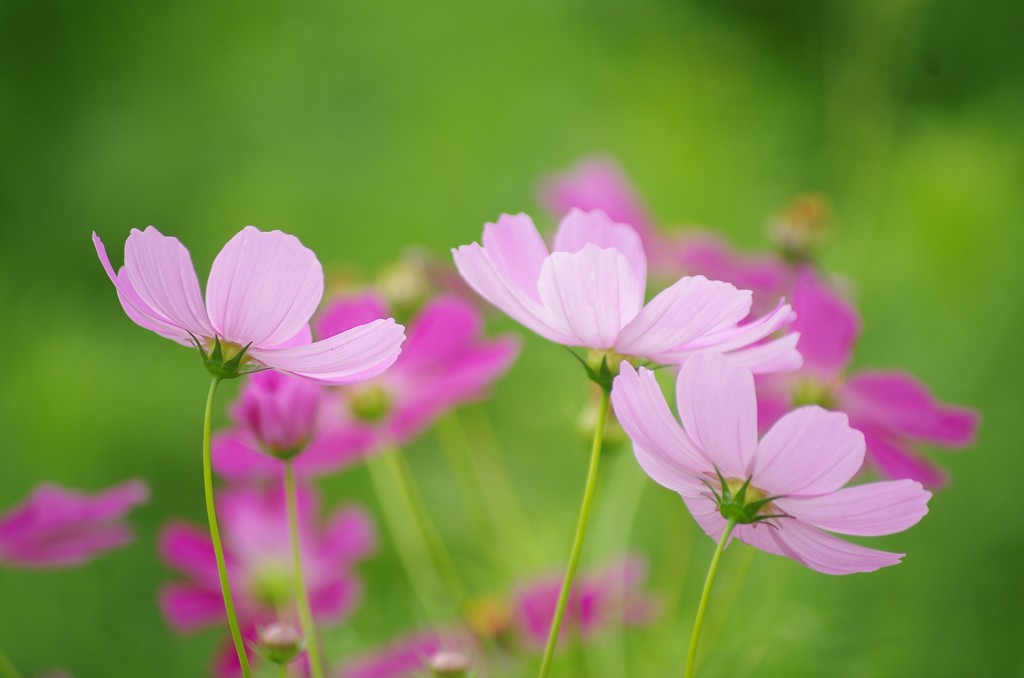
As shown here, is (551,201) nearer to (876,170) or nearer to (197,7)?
(876,170)

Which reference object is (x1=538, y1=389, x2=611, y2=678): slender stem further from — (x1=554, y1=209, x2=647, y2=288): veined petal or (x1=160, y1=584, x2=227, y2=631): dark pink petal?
(x1=160, y1=584, x2=227, y2=631): dark pink petal

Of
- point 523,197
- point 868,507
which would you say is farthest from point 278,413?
point 523,197

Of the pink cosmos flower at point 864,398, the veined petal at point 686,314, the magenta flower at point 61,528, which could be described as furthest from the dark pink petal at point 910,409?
the magenta flower at point 61,528

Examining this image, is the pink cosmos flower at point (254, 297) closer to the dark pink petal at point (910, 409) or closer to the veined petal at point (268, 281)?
the veined petal at point (268, 281)

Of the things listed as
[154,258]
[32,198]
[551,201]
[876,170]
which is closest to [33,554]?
[154,258]

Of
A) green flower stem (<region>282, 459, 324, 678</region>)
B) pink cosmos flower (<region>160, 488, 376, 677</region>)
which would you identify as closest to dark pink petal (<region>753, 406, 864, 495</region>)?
green flower stem (<region>282, 459, 324, 678</region>)

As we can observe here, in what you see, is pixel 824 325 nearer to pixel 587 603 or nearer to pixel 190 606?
pixel 587 603

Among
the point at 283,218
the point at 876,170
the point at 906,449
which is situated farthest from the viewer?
the point at 283,218
